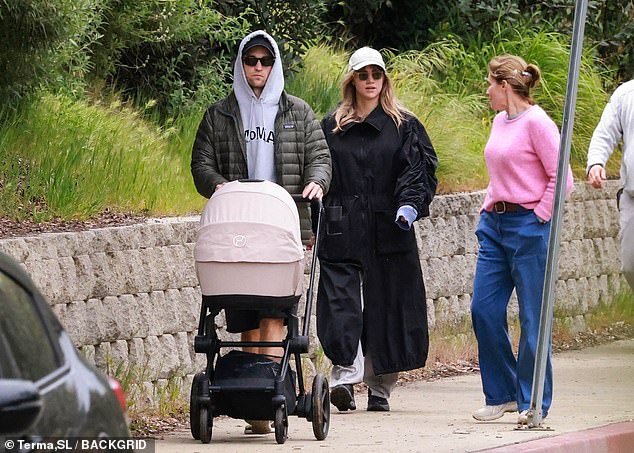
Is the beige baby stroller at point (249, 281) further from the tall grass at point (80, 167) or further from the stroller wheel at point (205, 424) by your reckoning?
the tall grass at point (80, 167)

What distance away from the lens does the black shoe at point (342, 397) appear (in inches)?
373

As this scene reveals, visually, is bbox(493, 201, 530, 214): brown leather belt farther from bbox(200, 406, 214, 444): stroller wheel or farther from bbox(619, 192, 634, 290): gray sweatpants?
bbox(200, 406, 214, 444): stroller wheel

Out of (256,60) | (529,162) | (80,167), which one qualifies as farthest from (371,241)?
(80,167)

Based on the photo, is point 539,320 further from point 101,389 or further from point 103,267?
point 101,389

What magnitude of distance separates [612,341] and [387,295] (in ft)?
15.3

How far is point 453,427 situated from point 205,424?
5.06 feet

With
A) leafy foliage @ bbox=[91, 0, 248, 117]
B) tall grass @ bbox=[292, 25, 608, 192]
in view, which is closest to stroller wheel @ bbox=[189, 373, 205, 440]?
leafy foliage @ bbox=[91, 0, 248, 117]

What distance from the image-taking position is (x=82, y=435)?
4266mm

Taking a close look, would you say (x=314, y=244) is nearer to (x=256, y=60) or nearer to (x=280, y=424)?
(x=256, y=60)

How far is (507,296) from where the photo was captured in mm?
9062

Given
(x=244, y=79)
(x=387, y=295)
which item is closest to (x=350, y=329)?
(x=387, y=295)

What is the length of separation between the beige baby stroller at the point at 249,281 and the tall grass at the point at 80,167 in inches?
70.6

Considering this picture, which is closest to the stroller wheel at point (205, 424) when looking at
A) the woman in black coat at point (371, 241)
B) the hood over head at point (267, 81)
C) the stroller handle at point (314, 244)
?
the stroller handle at point (314, 244)

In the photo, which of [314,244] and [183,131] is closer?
[314,244]
